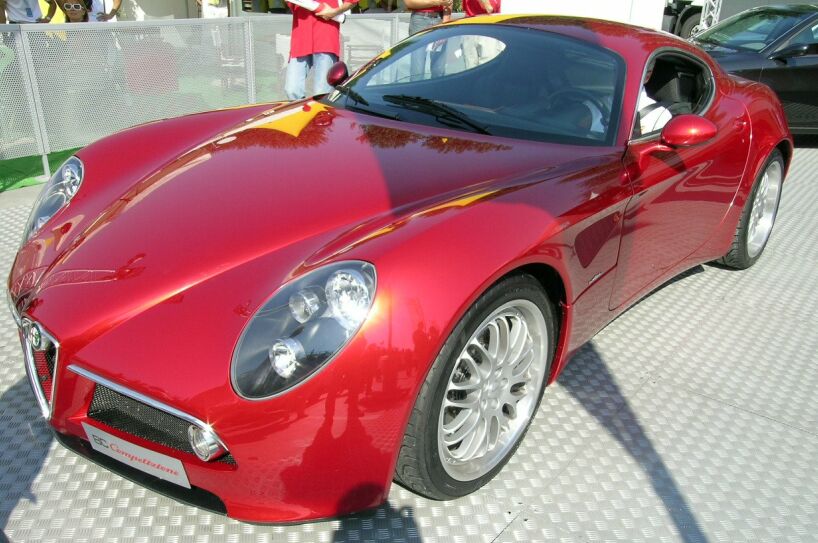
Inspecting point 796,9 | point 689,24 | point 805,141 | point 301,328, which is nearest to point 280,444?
point 301,328

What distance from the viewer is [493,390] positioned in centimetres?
221

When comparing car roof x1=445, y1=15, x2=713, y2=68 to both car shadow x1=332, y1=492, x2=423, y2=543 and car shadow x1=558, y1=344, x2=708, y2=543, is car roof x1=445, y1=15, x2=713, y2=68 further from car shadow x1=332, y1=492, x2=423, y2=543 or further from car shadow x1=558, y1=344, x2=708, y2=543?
car shadow x1=332, y1=492, x2=423, y2=543

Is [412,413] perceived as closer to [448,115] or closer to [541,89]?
[448,115]

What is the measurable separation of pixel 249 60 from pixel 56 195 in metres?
4.13

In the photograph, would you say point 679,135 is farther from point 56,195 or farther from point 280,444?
point 56,195

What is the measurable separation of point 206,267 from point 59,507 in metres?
0.86

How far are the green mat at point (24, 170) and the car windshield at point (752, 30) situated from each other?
6397 mm

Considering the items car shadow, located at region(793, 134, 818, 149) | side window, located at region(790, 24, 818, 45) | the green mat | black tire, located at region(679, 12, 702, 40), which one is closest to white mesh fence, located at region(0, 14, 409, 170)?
the green mat

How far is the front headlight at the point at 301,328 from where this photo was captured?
5.56 feet

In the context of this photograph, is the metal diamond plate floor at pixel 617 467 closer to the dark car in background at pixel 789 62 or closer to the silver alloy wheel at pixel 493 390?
the silver alloy wheel at pixel 493 390

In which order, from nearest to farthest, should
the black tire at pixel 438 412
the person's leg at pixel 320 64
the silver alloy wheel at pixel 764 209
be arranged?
1. the black tire at pixel 438 412
2. the silver alloy wheel at pixel 764 209
3. the person's leg at pixel 320 64

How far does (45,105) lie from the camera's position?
198 inches

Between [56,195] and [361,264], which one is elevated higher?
[361,264]

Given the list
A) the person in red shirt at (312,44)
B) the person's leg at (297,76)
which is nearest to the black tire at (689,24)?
the person in red shirt at (312,44)
